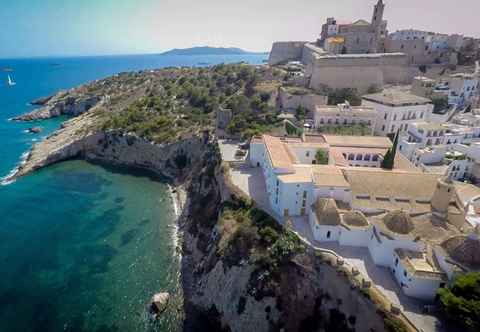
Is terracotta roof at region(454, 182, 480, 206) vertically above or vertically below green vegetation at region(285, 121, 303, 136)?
below

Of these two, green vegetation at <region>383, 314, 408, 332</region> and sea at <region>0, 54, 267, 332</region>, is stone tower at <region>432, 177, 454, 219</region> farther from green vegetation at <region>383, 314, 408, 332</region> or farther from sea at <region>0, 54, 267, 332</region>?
sea at <region>0, 54, 267, 332</region>

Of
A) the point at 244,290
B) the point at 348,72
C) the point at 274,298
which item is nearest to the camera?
the point at 274,298

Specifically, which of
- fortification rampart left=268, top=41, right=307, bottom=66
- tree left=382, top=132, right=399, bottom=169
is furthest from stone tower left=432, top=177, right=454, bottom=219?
fortification rampart left=268, top=41, right=307, bottom=66

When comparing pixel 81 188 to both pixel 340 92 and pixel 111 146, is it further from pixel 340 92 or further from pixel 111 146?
pixel 340 92

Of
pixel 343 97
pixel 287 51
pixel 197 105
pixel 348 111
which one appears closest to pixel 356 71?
pixel 343 97

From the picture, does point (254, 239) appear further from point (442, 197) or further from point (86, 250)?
point (86, 250)

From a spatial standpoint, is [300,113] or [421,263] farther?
[300,113]
